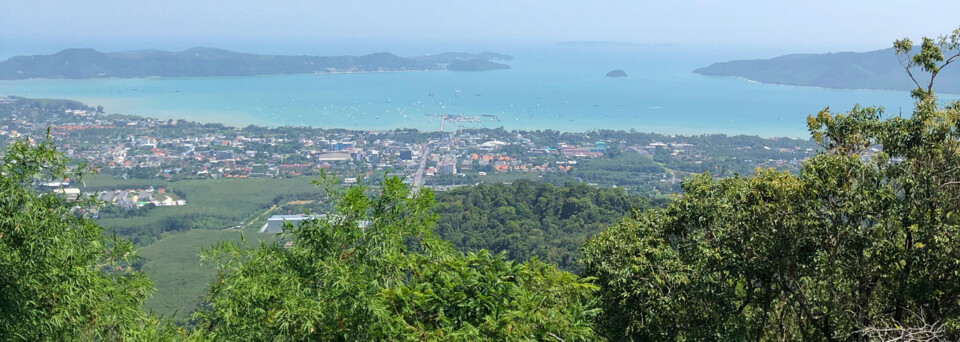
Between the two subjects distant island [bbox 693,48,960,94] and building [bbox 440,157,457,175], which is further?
distant island [bbox 693,48,960,94]

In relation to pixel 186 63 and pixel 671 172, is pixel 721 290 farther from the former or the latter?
pixel 186 63

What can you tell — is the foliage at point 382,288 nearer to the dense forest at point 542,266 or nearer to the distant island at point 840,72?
the dense forest at point 542,266

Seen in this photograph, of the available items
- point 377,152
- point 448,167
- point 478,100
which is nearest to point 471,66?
point 478,100

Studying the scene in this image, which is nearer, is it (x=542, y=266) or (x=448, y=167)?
(x=542, y=266)

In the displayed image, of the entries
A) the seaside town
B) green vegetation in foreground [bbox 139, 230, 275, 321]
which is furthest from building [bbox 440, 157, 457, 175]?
green vegetation in foreground [bbox 139, 230, 275, 321]

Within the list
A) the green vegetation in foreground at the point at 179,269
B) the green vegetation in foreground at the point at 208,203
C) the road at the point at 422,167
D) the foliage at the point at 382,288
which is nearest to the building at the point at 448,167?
the road at the point at 422,167

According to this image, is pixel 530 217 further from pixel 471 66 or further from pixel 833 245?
pixel 471 66

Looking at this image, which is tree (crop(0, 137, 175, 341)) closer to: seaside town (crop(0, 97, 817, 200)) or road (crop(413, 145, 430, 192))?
road (crop(413, 145, 430, 192))
